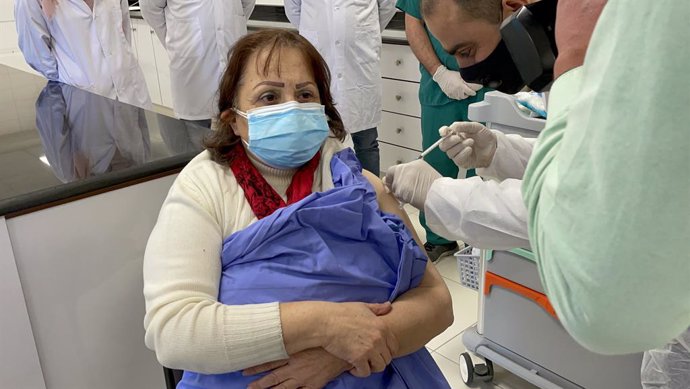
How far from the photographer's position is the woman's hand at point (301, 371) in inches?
41.1

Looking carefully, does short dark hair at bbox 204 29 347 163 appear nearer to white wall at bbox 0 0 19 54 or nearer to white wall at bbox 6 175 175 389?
white wall at bbox 6 175 175 389

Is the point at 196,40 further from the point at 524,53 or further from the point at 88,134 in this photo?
the point at 524,53

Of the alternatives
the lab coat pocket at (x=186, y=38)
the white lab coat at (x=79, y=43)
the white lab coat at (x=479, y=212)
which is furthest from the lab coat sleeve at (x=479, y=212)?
the white lab coat at (x=79, y=43)

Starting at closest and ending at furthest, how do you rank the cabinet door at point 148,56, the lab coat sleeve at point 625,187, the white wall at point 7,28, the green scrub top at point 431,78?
the lab coat sleeve at point 625,187 < the green scrub top at point 431,78 < the white wall at point 7,28 < the cabinet door at point 148,56

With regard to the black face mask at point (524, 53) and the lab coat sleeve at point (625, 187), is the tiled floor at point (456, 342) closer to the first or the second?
the black face mask at point (524, 53)

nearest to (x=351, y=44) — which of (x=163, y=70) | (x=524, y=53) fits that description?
(x=524, y=53)

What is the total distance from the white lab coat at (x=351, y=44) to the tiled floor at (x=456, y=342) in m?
0.89

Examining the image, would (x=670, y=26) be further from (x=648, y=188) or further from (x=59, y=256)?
(x=59, y=256)

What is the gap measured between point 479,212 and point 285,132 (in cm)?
42

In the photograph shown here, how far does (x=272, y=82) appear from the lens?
1.24 meters

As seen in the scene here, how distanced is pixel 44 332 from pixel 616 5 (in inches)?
54.9

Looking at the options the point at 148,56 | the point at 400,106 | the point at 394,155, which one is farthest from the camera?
the point at 148,56

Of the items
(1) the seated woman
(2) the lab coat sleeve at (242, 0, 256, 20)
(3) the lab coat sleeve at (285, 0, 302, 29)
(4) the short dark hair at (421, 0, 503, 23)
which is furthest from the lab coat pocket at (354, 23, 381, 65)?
(4) the short dark hair at (421, 0, 503, 23)

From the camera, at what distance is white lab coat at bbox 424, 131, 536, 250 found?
117 centimetres
